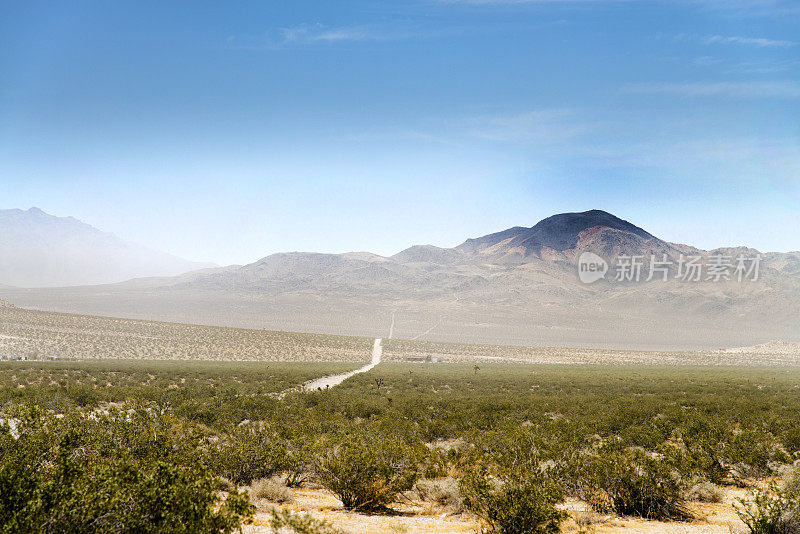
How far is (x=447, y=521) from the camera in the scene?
6883 mm

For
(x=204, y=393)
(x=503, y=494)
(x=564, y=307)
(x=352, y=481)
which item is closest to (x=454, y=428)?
(x=352, y=481)

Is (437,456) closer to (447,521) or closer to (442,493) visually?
(442,493)

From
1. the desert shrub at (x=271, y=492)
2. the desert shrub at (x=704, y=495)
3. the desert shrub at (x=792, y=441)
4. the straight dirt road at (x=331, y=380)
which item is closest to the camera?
the desert shrub at (x=271, y=492)

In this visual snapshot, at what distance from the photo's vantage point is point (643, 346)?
89125mm

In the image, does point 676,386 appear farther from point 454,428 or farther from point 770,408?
point 454,428

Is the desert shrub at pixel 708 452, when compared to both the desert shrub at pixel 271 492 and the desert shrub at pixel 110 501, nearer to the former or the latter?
the desert shrub at pixel 271 492

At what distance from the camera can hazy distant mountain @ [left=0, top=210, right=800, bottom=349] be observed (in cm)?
9888
